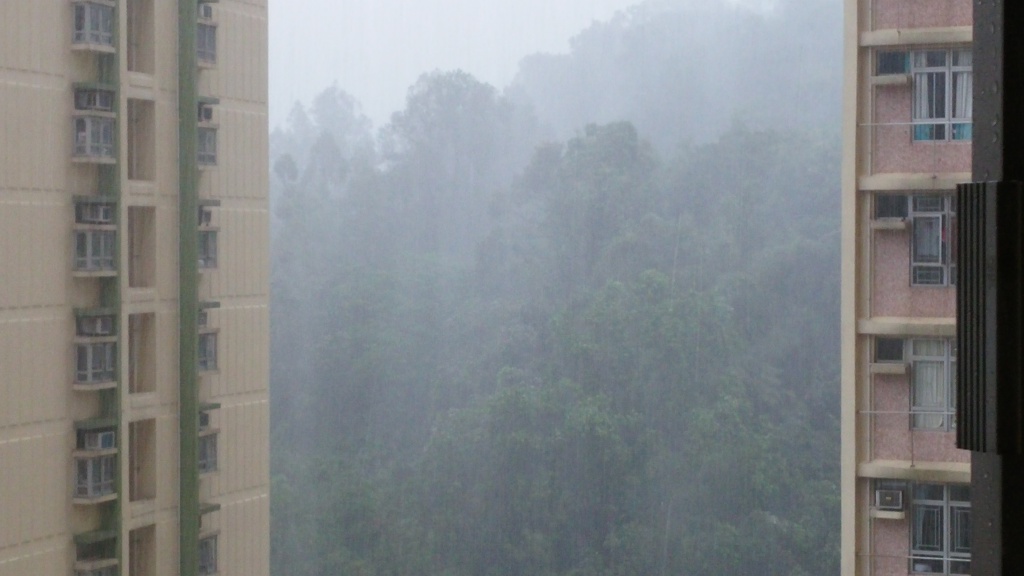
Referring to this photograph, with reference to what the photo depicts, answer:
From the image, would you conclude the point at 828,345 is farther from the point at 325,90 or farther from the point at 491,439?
the point at 325,90

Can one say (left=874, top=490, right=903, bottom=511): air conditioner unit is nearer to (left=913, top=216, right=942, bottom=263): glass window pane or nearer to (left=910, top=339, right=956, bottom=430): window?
(left=910, top=339, right=956, bottom=430): window

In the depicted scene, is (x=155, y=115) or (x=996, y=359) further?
(x=155, y=115)

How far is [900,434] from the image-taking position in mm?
1895

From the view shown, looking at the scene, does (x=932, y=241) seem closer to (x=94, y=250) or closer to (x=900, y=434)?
(x=900, y=434)

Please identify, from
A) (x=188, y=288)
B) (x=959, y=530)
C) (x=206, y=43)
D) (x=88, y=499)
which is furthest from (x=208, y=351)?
(x=959, y=530)

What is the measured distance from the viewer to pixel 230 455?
2662 millimetres

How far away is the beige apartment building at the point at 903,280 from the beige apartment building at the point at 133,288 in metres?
1.36

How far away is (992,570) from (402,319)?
2.98 m

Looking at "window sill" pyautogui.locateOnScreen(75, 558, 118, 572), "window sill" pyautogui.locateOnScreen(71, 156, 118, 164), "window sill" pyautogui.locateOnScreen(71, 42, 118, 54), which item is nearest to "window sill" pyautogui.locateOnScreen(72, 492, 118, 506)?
"window sill" pyautogui.locateOnScreen(75, 558, 118, 572)

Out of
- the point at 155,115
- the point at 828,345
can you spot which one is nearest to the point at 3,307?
the point at 155,115

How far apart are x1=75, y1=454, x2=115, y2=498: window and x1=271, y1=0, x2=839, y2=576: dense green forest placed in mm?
996

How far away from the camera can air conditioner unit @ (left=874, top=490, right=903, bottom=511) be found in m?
1.87

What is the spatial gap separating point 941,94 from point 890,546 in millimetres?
721

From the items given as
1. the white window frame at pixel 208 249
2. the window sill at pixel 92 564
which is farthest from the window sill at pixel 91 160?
the window sill at pixel 92 564
